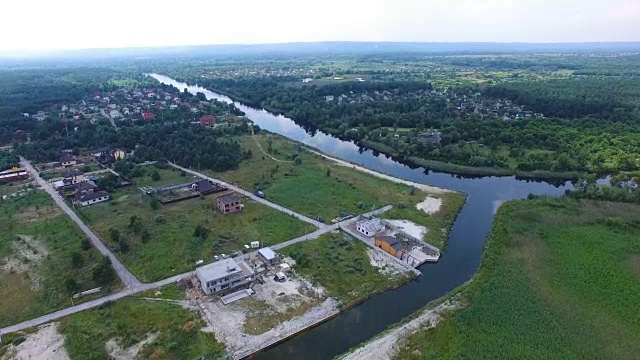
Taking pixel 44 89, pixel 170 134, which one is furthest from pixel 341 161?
pixel 44 89

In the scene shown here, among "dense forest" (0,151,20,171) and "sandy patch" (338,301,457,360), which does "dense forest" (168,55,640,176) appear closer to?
"sandy patch" (338,301,457,360)

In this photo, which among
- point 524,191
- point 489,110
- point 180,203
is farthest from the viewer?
point 489,110

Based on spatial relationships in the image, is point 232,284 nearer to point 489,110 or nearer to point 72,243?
point 72,243

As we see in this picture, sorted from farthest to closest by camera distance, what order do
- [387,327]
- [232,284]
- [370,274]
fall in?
[370,274] → [232,284] → [387,327]

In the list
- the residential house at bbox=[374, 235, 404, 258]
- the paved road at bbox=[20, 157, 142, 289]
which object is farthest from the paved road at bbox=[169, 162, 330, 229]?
the paved road at bbox=[20, 157, 142, 289]

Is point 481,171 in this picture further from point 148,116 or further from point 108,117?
point 108,117

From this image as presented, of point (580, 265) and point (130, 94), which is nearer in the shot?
point (580, 265)
